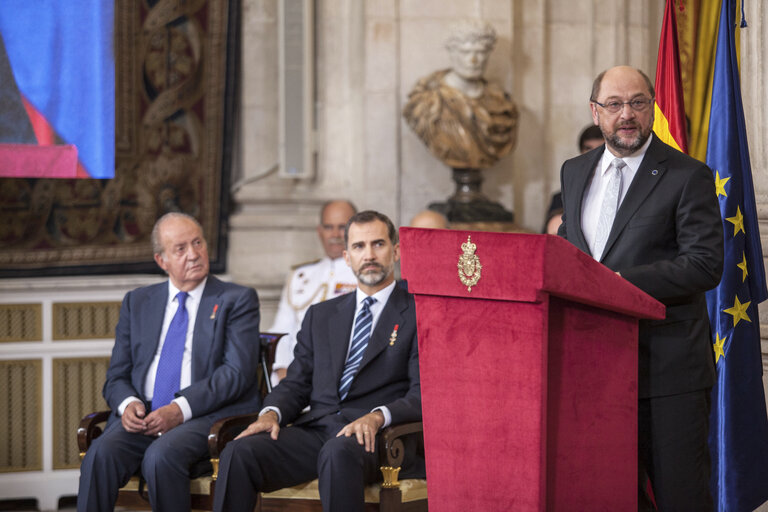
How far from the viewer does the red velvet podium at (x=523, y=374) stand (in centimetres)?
243

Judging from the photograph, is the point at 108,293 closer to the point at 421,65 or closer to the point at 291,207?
the point at 291,207

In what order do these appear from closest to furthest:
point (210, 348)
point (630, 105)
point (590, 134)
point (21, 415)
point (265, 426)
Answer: point (630, 105)
point (265, 426)
point (210, 348)
point (590, 134)
point (21, 415)

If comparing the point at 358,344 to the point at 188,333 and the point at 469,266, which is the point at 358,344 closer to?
the point at 188,333

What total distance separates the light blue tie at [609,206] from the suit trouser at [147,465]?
78.8 inches

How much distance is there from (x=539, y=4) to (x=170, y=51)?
7.80 feet

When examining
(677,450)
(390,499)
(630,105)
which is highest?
(630,105)

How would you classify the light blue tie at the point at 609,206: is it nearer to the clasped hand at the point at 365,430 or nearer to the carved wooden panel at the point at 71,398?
the clasped hand at the point at 365,430

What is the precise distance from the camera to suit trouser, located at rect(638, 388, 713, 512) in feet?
9.09

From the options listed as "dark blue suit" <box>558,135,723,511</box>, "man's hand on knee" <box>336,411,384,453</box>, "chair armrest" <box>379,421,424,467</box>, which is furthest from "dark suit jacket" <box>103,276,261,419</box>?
"dark blue suit" <box>558,135,723,511</box>

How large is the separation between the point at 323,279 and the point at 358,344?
5.23ft

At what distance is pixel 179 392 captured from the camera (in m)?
4.24

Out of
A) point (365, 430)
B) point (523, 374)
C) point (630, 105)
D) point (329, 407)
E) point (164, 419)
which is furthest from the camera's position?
point (164, 419)

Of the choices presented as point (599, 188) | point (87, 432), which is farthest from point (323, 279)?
point (599, 188)

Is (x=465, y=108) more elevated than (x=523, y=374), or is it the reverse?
(x=465, y=108)
